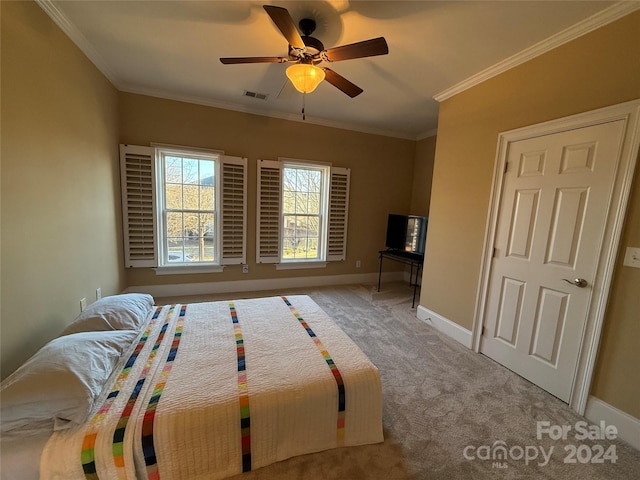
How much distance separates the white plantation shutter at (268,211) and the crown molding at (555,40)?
2506mm

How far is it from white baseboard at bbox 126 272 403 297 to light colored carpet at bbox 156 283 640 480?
173 cm

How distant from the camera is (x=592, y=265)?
1829 mm

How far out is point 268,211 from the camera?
399cm

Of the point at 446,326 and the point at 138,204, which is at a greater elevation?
the point at 138,204

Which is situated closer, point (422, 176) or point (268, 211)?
point (268, 211)

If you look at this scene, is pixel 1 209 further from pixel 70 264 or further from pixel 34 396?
pixel 34 396

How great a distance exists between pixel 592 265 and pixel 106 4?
3.91 meters

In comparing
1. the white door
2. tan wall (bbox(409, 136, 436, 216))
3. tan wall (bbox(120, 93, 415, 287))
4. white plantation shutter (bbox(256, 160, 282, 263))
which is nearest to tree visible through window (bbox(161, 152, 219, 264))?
tan wall (bbox(120, 93, 415, 287))

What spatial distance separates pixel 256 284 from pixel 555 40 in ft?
13.6

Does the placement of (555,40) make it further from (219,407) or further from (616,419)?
(219,407)

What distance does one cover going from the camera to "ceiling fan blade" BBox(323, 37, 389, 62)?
160cm

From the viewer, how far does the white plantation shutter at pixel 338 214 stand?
14.1ft

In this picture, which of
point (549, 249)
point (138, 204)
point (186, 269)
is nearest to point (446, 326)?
point (549, 249)

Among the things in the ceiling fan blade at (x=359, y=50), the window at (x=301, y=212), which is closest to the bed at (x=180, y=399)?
the ceiling fan blade at (x=359, y=50)
